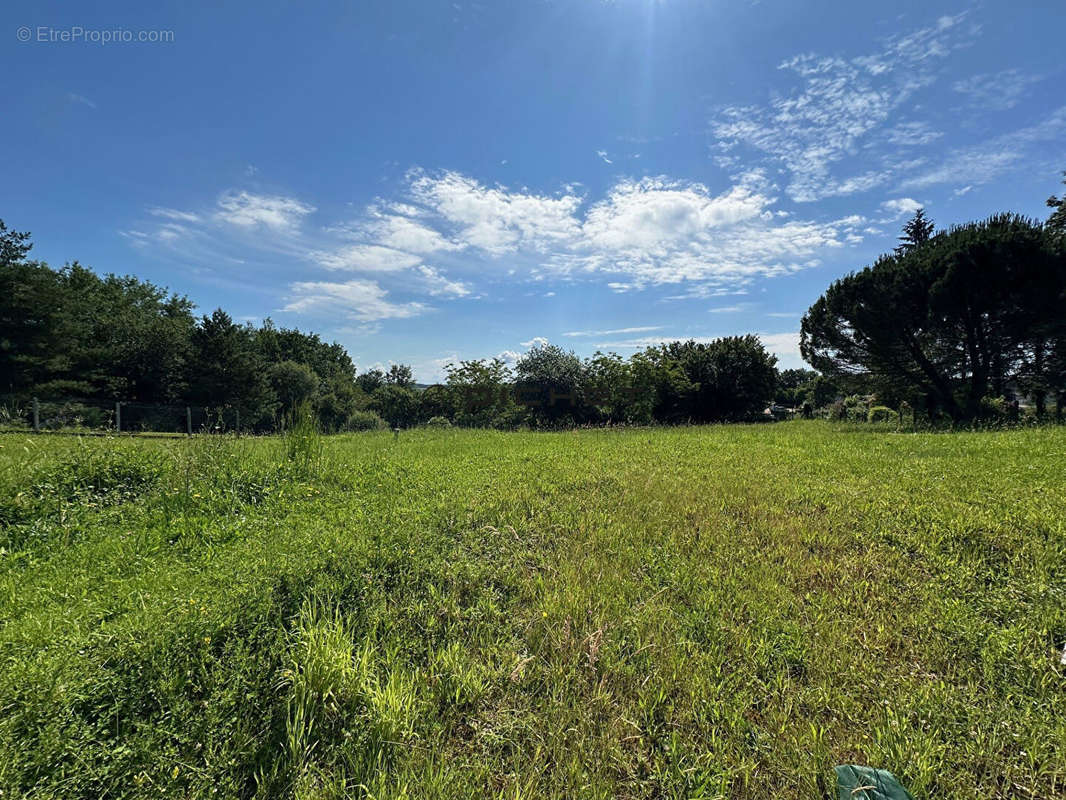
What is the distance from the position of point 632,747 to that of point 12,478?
5.61 meters

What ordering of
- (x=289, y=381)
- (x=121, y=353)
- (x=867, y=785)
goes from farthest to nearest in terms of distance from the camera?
(x=289, y=381), (x=121, y=353), (x=867, y=785)

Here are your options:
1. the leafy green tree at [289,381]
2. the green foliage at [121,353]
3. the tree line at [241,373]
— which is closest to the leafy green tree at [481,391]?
the tree line at [241,373]

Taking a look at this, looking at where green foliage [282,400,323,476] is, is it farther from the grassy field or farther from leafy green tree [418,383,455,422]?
leafy green tree [418,383,455,422]

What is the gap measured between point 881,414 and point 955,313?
676 cm

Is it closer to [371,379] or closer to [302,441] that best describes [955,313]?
[302,441]

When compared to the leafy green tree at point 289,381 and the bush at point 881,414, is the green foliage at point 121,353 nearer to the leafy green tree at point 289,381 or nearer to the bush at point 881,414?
the leafy green tree at point 289,381

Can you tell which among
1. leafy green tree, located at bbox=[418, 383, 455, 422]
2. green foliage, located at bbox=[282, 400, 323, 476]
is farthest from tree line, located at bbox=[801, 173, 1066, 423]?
green foliage, located at bbox=[282, 400, 323, 476]

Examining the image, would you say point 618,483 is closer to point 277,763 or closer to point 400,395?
point 277,763

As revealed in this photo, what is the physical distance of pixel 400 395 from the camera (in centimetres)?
3772

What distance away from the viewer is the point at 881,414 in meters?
18.1

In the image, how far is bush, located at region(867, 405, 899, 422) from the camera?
1695 cm

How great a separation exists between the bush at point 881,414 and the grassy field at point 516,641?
1541 cm

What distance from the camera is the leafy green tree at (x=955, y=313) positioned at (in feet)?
38.3

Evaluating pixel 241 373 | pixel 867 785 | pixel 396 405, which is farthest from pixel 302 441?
pixel 396 405
